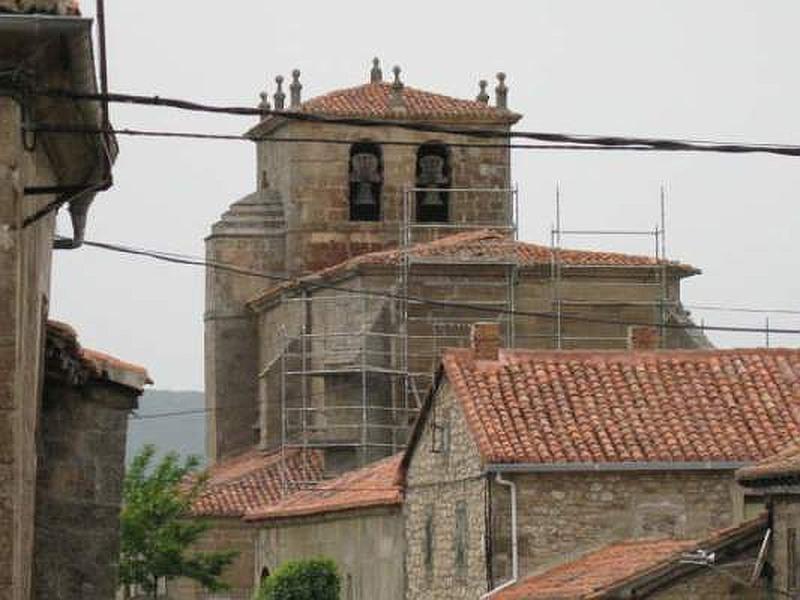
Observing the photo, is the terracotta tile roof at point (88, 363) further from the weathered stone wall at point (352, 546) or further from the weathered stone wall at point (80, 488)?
the weathered stone wall at point (352, 546)

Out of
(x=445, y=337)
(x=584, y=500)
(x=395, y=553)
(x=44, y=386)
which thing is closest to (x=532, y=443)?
(x=584, y=500)

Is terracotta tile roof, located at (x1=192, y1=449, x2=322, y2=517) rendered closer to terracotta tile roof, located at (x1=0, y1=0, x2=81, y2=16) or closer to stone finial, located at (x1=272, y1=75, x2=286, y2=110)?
stone finial, located at (x1=272, y1=75, x2=286, y2=110)

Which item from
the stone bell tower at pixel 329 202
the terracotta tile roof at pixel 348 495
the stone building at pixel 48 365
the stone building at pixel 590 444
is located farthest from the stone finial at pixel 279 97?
the stone building at pixel 48 365

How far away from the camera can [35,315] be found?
13945 millimetres

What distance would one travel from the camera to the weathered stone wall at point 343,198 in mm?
73250

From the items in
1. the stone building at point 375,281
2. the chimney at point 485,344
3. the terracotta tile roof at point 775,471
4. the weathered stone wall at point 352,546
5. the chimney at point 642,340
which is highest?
the stone building at point 375,281

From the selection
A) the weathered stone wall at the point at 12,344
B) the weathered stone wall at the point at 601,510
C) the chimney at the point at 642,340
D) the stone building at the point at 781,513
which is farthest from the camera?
the chimney at the point at 642,340

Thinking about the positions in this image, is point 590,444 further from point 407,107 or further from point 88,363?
point 407,107

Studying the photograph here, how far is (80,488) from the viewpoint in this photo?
15195 millimetres

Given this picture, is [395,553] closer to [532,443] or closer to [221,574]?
[532,443]

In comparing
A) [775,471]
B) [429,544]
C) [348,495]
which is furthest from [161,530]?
[775,471]

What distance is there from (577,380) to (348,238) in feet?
97.5

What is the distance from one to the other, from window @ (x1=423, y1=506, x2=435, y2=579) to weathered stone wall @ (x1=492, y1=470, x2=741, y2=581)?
4.83m

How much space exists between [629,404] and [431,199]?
3004 centimetres
